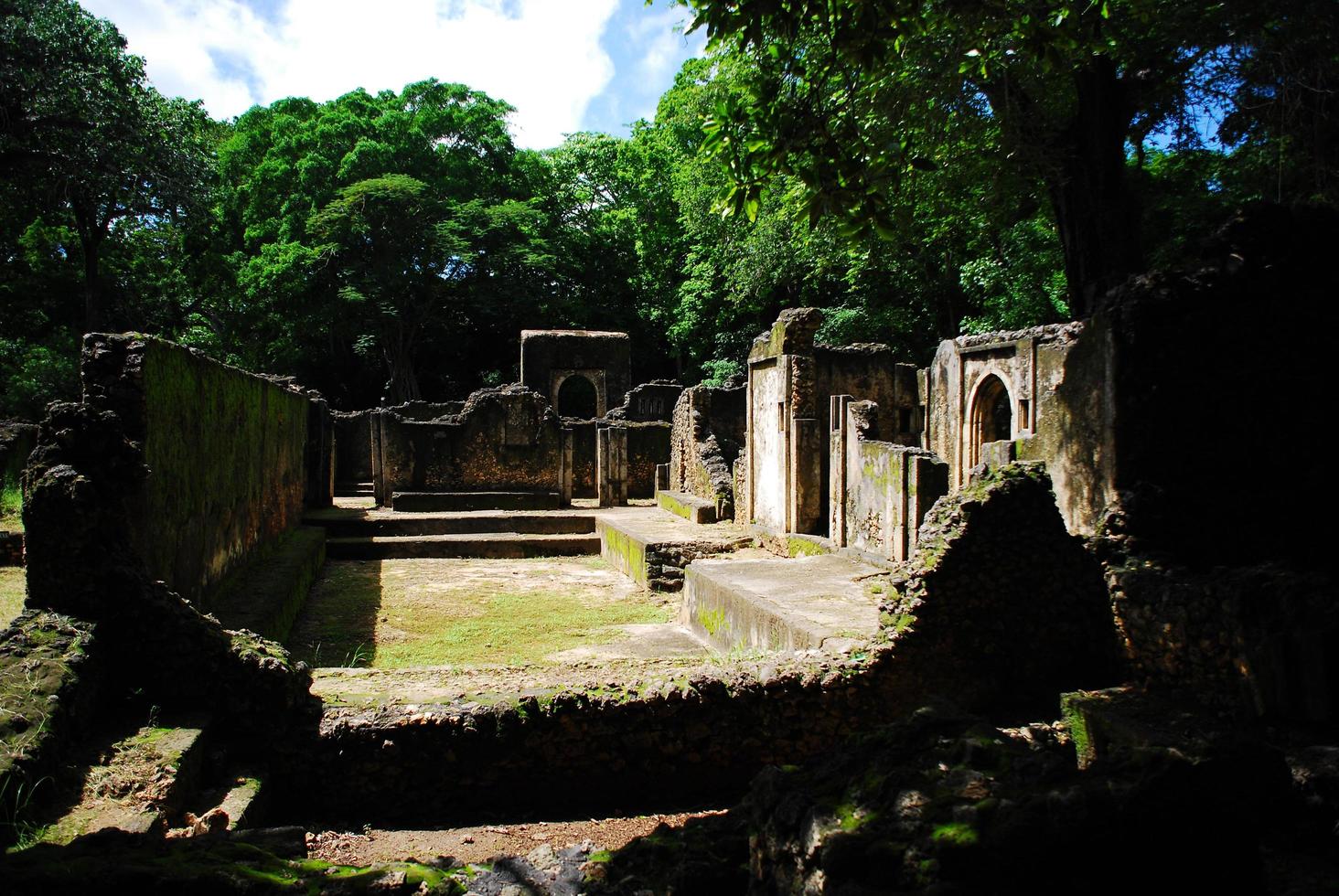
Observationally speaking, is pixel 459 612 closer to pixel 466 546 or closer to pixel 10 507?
pixel 466 546

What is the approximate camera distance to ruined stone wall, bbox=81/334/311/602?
516 cm

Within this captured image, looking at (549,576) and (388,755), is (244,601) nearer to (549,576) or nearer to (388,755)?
(388,755)

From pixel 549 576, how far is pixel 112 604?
7622mm

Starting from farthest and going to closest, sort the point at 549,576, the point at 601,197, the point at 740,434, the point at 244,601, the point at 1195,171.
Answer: the point at 601,197 → the point at 740,434 → the point at 1195,171 → the point at 549,576 → the point at 244,601

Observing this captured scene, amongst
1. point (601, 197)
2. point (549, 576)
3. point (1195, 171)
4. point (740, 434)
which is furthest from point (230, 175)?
point (1195, 171)

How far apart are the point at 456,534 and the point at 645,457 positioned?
5690mm

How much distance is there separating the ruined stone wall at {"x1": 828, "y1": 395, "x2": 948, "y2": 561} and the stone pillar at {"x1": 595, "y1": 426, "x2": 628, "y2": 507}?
712 cm

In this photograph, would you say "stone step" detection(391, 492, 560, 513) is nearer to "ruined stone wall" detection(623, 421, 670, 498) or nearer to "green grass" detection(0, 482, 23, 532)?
"ruined stone wall" detection(623, 421, 670, 498)

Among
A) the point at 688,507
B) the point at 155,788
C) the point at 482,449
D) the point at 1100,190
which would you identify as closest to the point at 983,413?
the point at 1100,190

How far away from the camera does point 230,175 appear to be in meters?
35.7

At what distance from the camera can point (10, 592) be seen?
7.52m

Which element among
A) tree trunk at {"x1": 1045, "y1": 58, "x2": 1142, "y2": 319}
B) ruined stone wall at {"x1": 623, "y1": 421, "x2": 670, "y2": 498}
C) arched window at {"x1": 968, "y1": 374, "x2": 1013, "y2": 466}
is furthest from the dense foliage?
ruined stone wall at {"x1": 623, "y1": 421, "x2": 670, "y2": 498}

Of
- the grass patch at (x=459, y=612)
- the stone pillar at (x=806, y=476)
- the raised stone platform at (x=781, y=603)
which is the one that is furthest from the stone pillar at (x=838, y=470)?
the grass patch at (x=459, y=612)

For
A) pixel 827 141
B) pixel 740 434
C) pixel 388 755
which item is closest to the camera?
pixel 388 755
